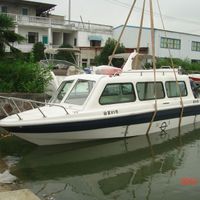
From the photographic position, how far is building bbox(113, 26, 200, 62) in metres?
52.3

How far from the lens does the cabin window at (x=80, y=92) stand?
12.4 meters

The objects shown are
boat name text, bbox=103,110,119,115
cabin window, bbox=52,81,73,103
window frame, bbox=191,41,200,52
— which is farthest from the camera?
window frame, bbox=191,41,200,52

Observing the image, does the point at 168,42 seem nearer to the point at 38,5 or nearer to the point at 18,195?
the point at 38,5

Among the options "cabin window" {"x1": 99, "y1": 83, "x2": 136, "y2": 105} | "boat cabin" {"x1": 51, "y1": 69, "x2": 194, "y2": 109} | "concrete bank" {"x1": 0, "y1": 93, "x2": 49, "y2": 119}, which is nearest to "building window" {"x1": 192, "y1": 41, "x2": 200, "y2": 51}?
"concrete bank" {"x1": 0, "y1": 93, "x2": 49, "y2": 119}

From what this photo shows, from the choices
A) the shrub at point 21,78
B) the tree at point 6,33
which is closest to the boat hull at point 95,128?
the shrub at point 21,78

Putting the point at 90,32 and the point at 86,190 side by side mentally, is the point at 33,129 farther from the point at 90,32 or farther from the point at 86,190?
the point at 90,32

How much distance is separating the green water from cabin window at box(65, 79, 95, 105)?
1.28 metres

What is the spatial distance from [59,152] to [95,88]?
210 centimetres

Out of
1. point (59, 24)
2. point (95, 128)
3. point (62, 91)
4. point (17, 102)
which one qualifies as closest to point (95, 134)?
point (95, 128)

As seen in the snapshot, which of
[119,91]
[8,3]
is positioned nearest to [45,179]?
[119,91]

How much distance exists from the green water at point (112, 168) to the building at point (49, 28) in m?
38.0

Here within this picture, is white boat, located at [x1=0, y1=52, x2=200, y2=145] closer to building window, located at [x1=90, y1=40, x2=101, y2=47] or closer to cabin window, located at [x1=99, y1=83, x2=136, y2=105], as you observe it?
cabin window, located at [x1=99, y1=83, x2=136, y2=105]
